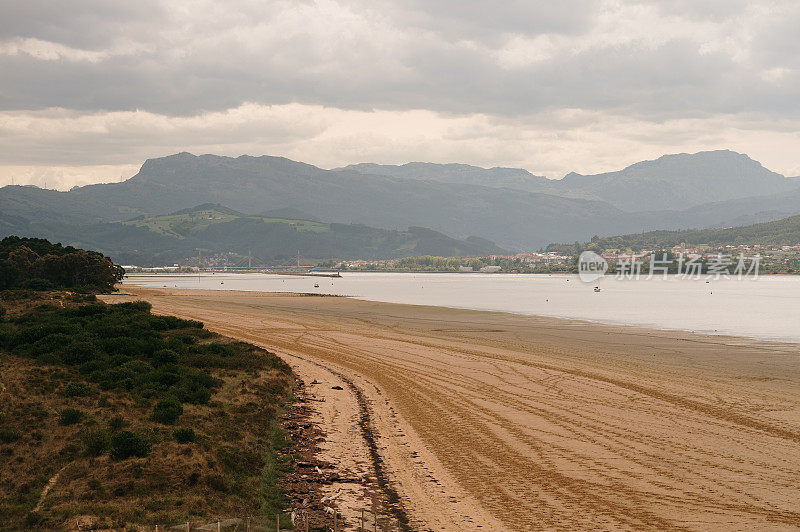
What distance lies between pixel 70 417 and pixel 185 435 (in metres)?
3.57

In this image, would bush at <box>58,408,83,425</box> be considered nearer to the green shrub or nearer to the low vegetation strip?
the low vegetation strip

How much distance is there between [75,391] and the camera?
21.5 metres

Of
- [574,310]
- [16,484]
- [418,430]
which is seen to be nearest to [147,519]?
[16,484]

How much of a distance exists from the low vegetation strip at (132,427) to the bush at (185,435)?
0.04 m

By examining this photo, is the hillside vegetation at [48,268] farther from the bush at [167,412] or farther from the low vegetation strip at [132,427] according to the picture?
the bush at [167,412]

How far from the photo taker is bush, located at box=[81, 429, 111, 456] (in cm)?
1689

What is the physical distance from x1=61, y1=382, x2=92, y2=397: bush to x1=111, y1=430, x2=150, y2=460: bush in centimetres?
526

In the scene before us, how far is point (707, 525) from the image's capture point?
566 inches

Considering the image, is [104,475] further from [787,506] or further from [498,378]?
[498,378]

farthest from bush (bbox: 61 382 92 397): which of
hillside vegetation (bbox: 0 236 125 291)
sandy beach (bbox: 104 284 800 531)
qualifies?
hillside vegetation (bbox: 0 236 125 291)

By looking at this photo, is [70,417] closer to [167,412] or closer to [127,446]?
[167,412]

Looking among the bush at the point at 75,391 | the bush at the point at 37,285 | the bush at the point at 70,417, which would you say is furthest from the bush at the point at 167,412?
the bush at the point at 37,285

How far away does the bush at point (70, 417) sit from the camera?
18812 mm

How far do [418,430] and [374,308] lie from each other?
6672 centimetres
